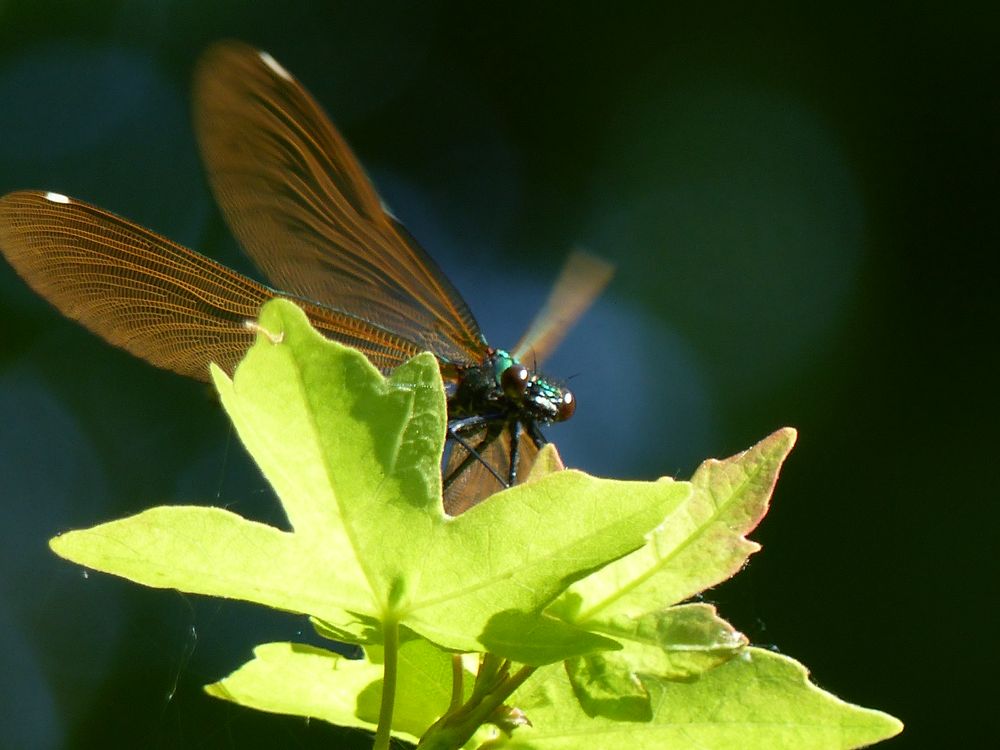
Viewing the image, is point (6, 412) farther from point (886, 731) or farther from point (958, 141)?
point (886, 731)

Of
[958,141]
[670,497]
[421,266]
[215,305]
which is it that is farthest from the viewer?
[958,141]

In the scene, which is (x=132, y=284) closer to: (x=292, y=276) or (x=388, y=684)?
(x=292, y=276)

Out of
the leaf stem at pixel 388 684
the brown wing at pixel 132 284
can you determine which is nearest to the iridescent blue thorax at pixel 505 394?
the brown wing at pixel 132 284

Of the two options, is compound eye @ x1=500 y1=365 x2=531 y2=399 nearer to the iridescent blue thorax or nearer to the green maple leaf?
the iridescent blue thorax

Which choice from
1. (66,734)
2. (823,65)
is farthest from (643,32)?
(66,734)

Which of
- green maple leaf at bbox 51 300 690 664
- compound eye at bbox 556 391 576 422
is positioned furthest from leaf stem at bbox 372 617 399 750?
compound eye at bbox 556 391 576 422

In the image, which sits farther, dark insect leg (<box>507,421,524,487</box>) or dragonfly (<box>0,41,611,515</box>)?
dark insect leg (<box>507,421,524,487</box>)

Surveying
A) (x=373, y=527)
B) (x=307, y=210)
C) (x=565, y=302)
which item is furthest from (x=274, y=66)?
(x=373, y=527)
